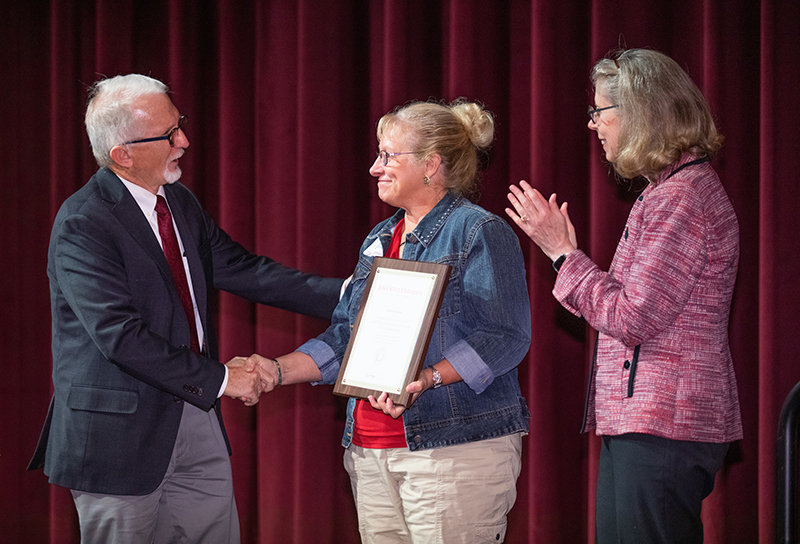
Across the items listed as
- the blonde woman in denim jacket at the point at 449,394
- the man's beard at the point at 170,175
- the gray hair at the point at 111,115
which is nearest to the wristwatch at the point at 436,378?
the blonde woman in denim jacket at the point at 449,394

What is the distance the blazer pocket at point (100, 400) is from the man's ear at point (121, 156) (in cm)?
70

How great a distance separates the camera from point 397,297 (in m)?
1.82

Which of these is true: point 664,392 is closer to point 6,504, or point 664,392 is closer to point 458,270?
point 458,270

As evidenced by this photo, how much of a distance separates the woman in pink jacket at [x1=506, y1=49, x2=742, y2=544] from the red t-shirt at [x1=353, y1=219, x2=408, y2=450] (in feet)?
1.64

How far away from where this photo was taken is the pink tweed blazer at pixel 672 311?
1602mm

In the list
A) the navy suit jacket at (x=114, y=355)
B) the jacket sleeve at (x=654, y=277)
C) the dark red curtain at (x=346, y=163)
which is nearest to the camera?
the jacket sleeve at (x=654, y=277)

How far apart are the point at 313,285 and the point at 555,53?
1300 millimetres

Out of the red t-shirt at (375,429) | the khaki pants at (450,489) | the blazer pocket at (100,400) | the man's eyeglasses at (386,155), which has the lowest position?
the khaki pants at (450,489)

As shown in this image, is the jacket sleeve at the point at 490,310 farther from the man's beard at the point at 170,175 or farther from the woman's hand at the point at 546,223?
the man's beard at the point at 170,175

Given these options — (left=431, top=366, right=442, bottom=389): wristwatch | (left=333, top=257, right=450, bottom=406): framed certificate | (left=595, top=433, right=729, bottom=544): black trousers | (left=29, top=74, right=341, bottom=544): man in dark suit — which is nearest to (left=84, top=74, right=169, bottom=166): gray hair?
(left=29, top=74, right=341, bottom=544): man in dark suit

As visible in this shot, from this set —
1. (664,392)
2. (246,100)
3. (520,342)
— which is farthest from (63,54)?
(664,392)

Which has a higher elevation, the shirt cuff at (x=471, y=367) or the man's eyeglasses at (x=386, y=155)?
the man's eyeglasses at (x=386, y=155)

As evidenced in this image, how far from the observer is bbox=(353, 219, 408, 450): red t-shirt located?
1834 millimetres

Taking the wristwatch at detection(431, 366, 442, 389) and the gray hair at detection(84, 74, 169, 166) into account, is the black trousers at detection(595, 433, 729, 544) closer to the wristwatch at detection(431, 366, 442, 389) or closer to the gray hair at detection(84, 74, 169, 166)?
the wristwatch at detection(431, 366, 442, 389)
